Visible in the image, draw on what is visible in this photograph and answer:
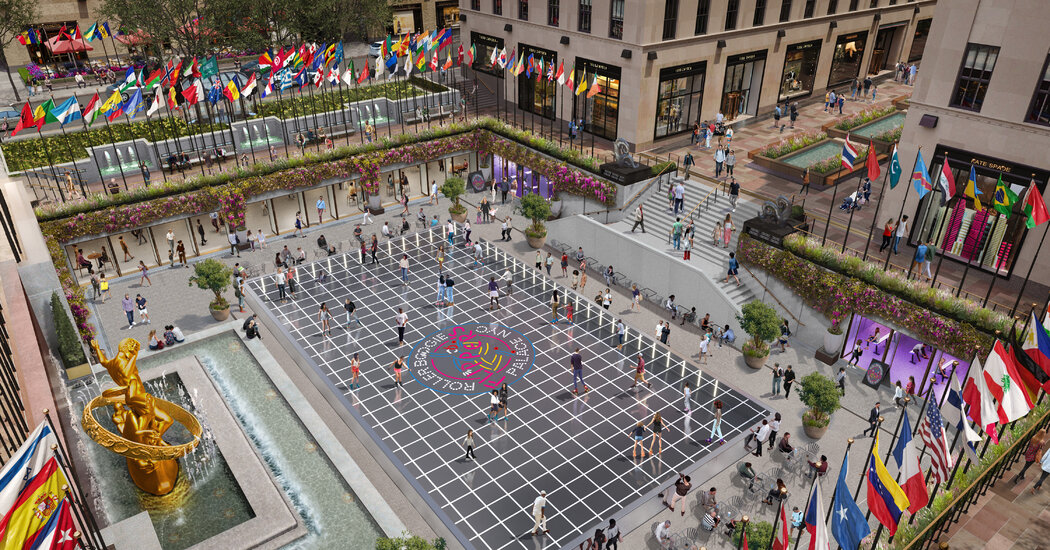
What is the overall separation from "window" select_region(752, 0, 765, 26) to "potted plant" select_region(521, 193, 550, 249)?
21133 millimetres

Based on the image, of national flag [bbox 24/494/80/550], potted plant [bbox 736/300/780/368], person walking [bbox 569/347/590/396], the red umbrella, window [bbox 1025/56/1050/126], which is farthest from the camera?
the red umbrella

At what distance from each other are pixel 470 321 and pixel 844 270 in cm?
1716

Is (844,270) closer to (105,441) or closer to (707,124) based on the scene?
(707,124)

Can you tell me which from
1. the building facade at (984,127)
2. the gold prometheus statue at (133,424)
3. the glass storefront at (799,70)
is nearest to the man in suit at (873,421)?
the building facade at (984,127)

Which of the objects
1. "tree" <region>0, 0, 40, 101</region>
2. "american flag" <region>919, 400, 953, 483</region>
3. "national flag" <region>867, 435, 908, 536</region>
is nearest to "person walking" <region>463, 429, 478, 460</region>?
"national flag" <region>867, 435, 908, 536</region>

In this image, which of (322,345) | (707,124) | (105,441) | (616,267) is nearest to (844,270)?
(616,267)

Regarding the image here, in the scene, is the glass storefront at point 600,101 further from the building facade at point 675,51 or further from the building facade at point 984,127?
the building facade at point 984,127

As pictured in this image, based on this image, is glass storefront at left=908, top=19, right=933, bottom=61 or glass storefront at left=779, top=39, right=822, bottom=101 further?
glass storefront at left=908, top=19, right=933, bottom=61

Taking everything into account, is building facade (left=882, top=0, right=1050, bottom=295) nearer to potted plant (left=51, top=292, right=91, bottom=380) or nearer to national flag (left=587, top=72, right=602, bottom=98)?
national flag (left=587, top=72, right=602, bottom=98)

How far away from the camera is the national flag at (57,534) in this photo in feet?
32.3

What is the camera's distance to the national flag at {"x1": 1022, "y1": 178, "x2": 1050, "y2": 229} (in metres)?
24.8

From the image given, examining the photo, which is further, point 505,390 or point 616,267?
point 616,267

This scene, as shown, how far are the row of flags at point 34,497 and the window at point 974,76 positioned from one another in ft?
114

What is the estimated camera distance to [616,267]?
1492 inches
